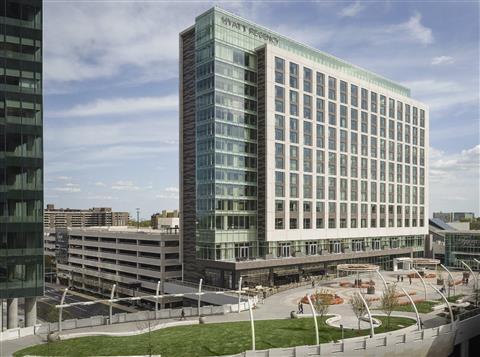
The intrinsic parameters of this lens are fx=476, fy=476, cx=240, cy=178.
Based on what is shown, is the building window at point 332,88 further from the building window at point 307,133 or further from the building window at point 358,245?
the building window at point 358,245

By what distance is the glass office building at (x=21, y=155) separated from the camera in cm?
5131

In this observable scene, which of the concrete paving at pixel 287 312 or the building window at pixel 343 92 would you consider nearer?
the concrete paving at pixel 287 312

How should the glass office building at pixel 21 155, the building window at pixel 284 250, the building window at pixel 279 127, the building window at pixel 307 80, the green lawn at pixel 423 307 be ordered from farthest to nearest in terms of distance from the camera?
the building window at pixel 307 80 → the building window at pixel 284 250 → the building window at pixel 279 127 → the green lawn at pixel 423 307 → the glass office building at pixel 21 155

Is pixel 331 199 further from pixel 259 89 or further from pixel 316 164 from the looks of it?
pixel 259 89

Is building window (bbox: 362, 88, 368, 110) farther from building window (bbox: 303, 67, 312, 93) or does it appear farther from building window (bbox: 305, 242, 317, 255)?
building window (bbox: 305, 242, 317, 255)

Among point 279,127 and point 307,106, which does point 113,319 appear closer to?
point 279,127

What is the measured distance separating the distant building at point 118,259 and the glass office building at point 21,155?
43436 millimetres

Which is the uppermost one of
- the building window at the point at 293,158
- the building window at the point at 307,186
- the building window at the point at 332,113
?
the building window at the point at 332,113

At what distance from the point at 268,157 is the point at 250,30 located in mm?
24086

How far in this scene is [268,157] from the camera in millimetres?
86938

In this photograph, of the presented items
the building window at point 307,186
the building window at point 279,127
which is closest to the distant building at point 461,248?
the building window at point 307,186

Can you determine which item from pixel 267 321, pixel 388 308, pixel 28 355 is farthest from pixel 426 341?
pixel 28 355

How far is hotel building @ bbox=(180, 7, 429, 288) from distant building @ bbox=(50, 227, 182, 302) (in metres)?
8.04

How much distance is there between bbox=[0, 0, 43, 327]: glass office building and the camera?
5131 centimetres
